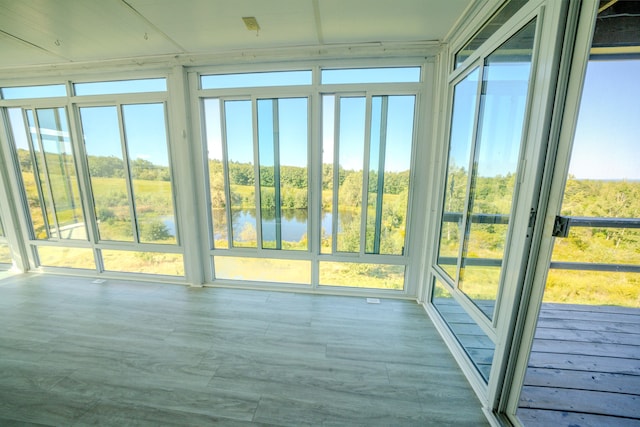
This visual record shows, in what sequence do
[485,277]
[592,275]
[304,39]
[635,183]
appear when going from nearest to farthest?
[635,183], [485,277], [592,275], [304,39]

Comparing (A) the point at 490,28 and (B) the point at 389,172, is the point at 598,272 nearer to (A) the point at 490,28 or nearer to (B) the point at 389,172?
(B) the point at 389,172

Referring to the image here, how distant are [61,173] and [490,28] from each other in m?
5.22

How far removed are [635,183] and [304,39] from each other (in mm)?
2773

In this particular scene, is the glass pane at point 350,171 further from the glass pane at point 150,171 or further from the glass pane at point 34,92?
the glass pane at point 34,92

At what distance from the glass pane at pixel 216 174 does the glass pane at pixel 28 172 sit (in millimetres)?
2737

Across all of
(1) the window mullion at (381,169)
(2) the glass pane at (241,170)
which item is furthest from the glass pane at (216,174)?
(1) the window mullion at (381,169)

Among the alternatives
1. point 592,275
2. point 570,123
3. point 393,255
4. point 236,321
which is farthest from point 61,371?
point 592,275

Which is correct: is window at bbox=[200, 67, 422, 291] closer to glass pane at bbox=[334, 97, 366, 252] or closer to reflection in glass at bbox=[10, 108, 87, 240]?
glass pane at bbox=[334, 97, 366, 252]

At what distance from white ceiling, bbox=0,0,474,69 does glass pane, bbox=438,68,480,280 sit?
62cm

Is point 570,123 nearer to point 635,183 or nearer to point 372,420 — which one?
point 635,183

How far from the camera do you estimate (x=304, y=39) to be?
2.20 meters

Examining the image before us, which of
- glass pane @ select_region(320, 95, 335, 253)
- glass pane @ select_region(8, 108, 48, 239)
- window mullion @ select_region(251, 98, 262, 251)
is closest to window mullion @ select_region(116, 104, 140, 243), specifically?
glass pane @ select_region(8, 108, 48, 239)

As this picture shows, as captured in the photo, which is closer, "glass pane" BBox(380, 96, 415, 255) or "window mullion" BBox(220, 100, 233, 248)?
"glass pane" BBox(380, 96, 415, 255)

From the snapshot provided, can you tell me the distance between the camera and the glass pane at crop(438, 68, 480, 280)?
187cm
